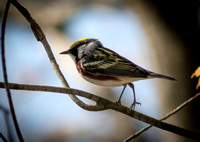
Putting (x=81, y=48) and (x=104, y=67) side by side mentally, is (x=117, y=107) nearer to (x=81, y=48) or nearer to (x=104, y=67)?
(x=104, y=67)

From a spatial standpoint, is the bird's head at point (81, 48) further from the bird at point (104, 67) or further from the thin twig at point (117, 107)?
the thin twig at point (117, 107)

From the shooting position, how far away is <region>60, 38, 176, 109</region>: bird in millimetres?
3900

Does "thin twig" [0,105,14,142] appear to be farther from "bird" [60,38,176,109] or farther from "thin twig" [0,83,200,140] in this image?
"bird" [60,38,176,109]

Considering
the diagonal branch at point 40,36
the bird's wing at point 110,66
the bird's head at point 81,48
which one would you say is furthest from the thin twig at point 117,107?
the bird's head at point 81,48

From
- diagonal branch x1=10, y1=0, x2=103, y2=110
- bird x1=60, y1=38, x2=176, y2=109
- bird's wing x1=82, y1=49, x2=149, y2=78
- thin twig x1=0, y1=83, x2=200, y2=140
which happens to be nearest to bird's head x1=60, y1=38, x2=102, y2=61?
bird x1=60, y1=38, x2=176, y2=109

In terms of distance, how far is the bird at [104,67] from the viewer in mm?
3900

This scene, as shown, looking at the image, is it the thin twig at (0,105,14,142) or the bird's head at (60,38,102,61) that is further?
the bird's head at (60,38,102,61)

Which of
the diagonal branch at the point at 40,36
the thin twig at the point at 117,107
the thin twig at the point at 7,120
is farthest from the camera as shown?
the diagonal branch at the point at 40,36

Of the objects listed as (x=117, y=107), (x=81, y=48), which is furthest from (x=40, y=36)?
(x=81, y=48)

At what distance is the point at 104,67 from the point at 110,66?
0.10 metres

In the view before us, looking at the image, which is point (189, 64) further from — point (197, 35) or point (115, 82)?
point (115, 82)

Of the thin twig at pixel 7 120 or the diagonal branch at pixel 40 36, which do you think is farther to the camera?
the diagonal branch at pixel 40 36

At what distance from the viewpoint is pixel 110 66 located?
4230 millimetres

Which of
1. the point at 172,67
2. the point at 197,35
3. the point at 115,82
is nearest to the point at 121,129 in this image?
the point at 172,67
